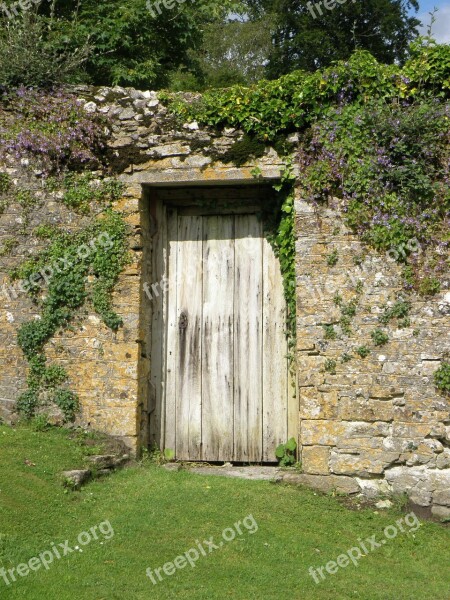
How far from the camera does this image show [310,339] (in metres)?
5.82

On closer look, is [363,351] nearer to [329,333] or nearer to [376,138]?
[329,333]

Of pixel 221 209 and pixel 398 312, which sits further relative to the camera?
pixel 221 209

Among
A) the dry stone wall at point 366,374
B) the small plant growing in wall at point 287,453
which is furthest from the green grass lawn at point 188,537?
the small plant growing in wall at point 287,453

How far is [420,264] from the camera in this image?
5.73m

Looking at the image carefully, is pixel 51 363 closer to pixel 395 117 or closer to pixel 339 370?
pixel 339 370

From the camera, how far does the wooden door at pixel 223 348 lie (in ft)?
21.1

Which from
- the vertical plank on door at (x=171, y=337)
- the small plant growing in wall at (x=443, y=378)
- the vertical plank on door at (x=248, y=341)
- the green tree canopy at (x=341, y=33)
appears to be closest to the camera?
the small plant growing in wall at (x=443, y=378)

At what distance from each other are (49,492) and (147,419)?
156cm

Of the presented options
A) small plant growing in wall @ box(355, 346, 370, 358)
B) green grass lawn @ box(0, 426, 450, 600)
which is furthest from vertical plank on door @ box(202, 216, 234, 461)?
small plant growing in wall @ box(355, 346, 370, 358)

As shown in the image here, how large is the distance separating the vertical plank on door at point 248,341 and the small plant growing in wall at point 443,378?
170 centimetres

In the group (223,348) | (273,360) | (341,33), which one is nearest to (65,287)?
(223,348)

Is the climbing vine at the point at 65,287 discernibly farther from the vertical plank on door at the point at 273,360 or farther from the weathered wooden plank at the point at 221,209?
the vertical plank on door at the point at 273,360

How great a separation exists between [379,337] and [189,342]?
6.23 feet

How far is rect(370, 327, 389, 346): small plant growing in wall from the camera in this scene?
5.67m
